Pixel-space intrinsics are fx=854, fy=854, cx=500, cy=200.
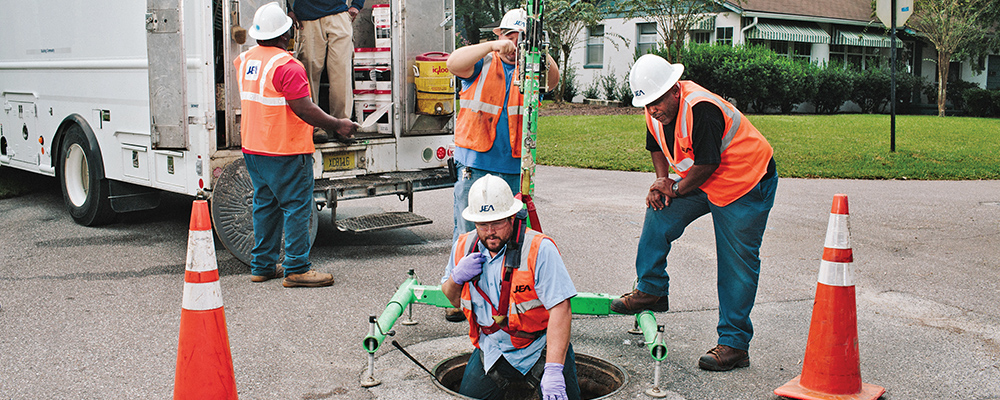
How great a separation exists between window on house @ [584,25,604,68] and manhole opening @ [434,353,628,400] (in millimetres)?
27250

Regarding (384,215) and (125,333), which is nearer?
(125,333)

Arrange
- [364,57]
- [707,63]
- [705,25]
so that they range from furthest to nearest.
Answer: [705,25] → [707,63] → [364,57]

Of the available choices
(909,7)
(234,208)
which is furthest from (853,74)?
(234,208)

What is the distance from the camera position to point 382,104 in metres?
8.03

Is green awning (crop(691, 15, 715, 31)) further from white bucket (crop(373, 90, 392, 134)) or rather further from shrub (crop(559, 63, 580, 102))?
white bucket (crop(373, 90, 392, 134))

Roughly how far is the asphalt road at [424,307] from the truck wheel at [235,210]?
0.80 feet

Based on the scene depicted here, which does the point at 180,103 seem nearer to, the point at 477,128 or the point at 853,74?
the point at 477,128

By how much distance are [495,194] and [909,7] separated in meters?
12.8

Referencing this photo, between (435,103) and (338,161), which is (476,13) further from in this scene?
(338,161)

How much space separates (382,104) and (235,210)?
1893 millimetres

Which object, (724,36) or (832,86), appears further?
(724,36)

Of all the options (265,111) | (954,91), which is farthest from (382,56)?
(954,91)

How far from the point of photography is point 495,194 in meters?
3.59

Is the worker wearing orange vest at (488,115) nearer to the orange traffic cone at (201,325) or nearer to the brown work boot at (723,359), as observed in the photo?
the brown work boot at (723,359)
